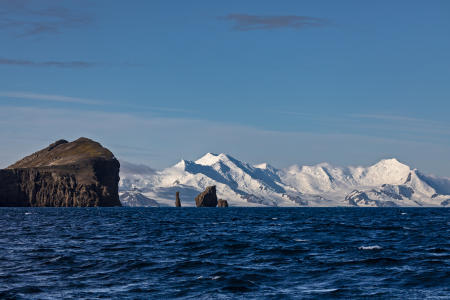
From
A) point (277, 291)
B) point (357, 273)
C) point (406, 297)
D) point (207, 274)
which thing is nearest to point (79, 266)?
point (207, 274)

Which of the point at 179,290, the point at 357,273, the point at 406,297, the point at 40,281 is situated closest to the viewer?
the point at 406,297

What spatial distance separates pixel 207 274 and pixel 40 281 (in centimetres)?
1001

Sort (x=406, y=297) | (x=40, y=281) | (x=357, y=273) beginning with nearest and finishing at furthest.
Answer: (x=406, y=297) → (x=40, y=281) → (x=357, y=273)

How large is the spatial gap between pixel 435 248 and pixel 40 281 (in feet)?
112

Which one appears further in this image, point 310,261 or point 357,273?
point 310,261

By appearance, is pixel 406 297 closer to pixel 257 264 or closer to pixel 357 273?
pixel 357 273

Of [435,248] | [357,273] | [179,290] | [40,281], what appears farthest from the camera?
[435,248]

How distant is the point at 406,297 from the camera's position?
30312mm

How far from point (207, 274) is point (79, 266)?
9603 millimetres

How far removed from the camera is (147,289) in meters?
32.9

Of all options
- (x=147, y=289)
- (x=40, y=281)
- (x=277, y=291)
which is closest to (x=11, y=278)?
(x=40, y=281)

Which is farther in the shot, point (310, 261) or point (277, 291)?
point (310, 261)

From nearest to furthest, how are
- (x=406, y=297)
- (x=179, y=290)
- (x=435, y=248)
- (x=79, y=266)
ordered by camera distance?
(x=406, y=297) → (x=179, y=290) → (x=79, y=266) → (x=435, y=248)

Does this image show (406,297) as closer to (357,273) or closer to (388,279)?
(388,279)
